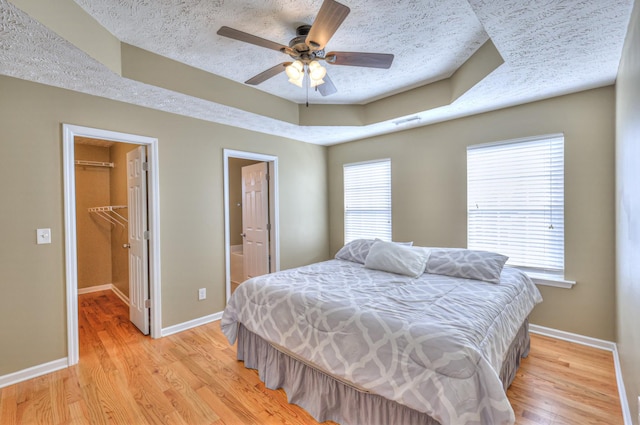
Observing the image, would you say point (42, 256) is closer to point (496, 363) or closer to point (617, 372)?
point (496, 363)

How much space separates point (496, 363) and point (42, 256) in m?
3.40

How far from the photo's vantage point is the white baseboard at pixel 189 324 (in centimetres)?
316

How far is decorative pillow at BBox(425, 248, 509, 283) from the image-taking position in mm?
2473

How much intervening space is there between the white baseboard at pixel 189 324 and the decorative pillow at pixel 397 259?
2.00 meters

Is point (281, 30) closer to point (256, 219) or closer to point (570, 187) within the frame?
point (256, 219)

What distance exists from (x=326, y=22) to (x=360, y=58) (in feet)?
1.49

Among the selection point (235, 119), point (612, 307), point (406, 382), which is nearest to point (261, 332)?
point (406, 382)

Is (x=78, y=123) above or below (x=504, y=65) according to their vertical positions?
below

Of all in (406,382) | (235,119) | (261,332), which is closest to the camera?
(406,382)

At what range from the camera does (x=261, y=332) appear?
223cm

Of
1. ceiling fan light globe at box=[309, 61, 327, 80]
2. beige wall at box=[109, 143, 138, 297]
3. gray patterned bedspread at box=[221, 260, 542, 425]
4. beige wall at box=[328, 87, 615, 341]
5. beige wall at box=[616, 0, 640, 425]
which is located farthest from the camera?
beige wall at box=[109, 143, 138, 297]

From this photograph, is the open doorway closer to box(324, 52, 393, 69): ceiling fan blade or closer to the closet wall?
the closet wall

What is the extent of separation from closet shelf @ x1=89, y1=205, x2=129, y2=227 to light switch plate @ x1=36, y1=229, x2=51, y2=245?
185cm

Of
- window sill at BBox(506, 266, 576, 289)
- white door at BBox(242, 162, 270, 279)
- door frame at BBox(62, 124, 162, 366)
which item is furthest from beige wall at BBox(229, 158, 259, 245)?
window sill at BBox(506, 266, 576, 289)
